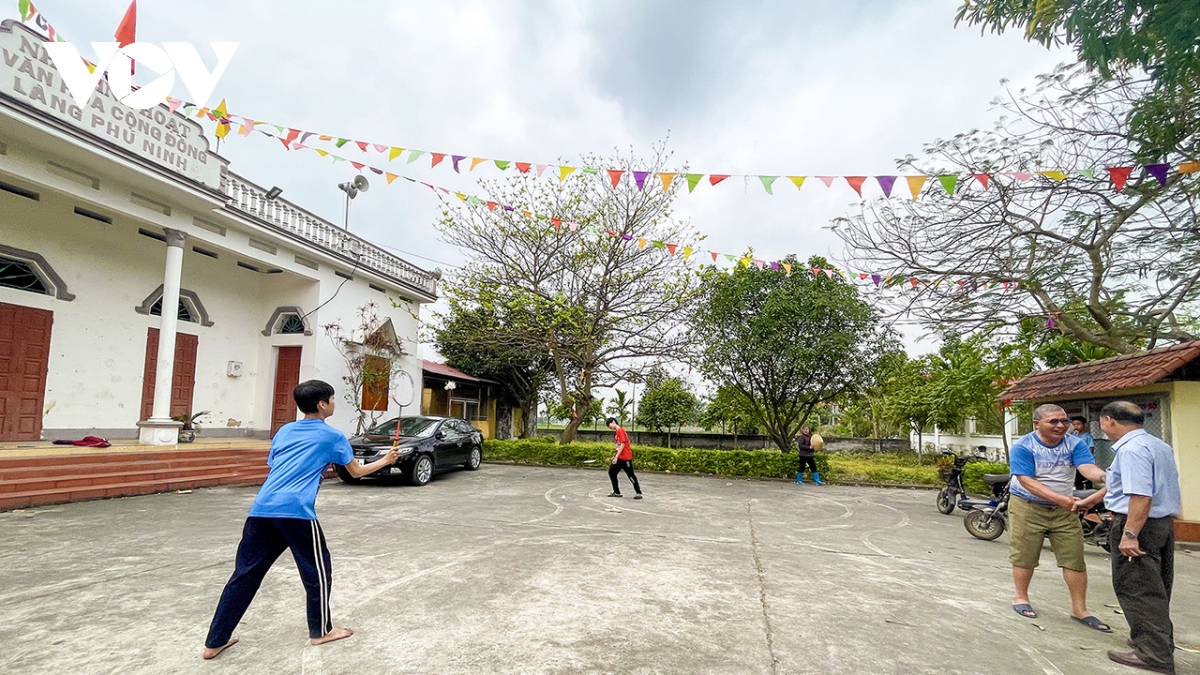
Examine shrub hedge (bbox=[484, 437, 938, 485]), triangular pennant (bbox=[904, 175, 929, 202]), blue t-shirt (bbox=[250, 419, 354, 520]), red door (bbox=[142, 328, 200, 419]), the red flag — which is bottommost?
shrub hedge (bbox=[484, 437, 938, 485])

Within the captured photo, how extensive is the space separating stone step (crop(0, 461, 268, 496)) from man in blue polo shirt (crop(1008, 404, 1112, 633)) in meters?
11.0

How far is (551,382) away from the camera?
26.6 metres

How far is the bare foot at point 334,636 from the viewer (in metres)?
3.50

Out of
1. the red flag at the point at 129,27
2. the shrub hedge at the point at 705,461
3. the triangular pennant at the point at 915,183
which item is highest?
the red flag at the point at 129,27

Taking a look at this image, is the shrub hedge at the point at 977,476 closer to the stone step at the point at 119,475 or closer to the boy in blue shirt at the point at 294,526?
the boy in blue shirt at the point at 294,526

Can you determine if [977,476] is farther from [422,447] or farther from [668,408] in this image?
[668,408]

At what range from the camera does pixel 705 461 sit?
15633mm

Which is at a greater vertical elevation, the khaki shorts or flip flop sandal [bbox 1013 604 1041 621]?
the khaki shorts

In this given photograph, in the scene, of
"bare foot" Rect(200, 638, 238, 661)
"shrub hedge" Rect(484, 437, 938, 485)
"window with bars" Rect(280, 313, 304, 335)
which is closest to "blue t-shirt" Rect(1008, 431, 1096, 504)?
"bare foot" Rect(200, 638, 238, 661)

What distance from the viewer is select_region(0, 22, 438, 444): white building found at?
9352mm

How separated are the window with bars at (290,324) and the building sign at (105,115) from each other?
4.49m

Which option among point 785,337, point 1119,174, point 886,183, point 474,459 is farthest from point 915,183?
point 474,459

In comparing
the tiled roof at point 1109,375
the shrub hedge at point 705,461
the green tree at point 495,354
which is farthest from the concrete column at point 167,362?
the tiled roof at point 1109,375

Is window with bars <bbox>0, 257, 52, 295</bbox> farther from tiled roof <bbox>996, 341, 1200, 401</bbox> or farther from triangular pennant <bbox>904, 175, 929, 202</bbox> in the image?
tiled roof <bbox>996, 341, 1200, 401</bbox>
